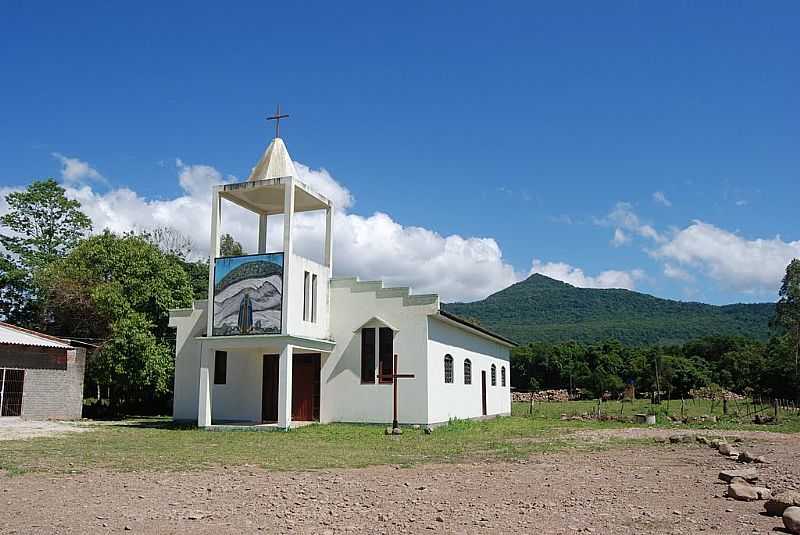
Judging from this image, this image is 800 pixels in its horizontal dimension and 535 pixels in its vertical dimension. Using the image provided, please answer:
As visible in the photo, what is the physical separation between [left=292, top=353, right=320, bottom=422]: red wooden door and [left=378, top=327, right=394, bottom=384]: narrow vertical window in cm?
241

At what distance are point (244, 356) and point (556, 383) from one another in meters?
41.1

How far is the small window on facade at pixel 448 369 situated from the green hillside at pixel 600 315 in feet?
221

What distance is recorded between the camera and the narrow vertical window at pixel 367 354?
2312cm

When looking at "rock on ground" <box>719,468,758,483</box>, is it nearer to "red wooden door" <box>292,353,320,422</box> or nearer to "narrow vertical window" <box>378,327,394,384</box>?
"narrow vertical window" <box>378,327,394,384</box>

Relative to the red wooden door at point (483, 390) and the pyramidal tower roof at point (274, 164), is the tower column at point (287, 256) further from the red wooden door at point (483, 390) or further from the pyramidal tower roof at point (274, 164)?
the red wooden door at point (483, 390)

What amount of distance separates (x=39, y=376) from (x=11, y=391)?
1111 millimetres

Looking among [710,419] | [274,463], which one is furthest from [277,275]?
[710,419]

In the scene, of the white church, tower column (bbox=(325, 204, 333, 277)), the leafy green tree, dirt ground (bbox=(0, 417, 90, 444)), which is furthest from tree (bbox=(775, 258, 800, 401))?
dirt ground (bbox=(0, 417, 90, 444))

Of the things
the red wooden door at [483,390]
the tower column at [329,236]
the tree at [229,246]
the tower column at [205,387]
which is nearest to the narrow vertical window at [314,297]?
the tower column at [329,236]

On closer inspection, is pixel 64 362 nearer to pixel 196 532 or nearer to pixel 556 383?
pixel 196 532

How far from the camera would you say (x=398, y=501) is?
28.3 feet

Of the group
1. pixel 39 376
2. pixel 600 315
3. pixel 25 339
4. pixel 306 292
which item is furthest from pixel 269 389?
pixel 600 315

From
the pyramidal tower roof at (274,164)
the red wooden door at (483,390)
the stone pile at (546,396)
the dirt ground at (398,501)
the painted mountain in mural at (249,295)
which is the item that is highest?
the pyramidal tower roof at (274,164)

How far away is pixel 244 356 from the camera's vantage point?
24609 mm
